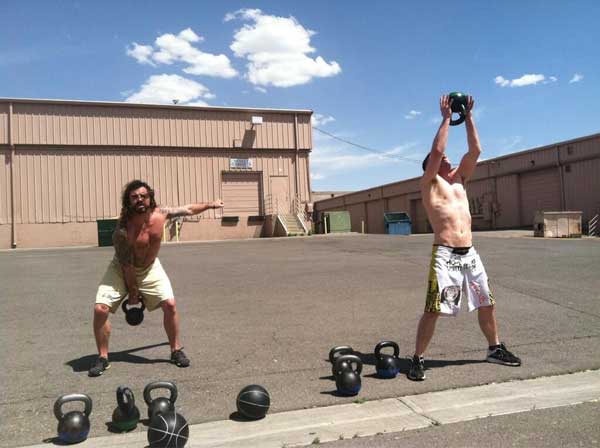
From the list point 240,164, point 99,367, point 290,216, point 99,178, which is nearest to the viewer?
point 99,367

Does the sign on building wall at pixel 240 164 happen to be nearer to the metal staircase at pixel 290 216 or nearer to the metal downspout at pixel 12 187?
the metal staircase at pixel 290 216

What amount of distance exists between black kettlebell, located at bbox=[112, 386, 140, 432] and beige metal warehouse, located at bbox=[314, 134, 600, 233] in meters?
23.1

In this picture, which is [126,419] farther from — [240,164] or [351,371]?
[240,164]

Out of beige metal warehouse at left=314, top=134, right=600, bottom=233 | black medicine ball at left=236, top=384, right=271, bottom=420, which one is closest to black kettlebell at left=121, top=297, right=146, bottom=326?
black medicine ball at left=236, top=384, right=271, bottom=420

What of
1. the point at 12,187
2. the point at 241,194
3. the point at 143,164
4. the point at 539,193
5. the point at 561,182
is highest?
the point at 143,164

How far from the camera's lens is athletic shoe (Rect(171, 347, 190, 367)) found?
512cm

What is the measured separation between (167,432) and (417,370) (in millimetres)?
2309

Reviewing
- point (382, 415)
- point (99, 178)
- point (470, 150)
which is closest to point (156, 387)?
point (382, 415)

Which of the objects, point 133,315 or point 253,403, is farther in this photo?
point 133,315

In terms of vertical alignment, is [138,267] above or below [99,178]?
below

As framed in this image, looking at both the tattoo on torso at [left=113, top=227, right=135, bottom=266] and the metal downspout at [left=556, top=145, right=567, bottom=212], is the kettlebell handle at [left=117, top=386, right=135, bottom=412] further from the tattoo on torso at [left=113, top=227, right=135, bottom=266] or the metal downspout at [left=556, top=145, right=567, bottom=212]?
the metal downspout at [left=556, top=145, right=567, bottom=212]

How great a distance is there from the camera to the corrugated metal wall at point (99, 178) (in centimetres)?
2648

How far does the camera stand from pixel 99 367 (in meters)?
4.89

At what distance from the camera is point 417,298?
8375 millimetres
